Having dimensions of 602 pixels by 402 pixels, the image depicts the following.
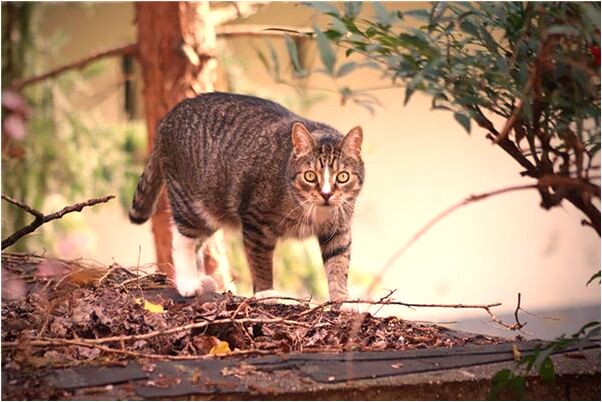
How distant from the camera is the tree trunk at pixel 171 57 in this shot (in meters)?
4.03

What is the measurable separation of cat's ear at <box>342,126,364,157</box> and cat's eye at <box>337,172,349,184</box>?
8cm

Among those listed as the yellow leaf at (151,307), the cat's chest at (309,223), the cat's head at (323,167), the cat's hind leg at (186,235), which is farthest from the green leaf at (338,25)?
the cat's hind leg at (186,235)

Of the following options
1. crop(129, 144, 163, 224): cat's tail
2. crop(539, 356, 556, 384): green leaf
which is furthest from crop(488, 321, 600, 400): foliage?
crop(129, 144, 163, 224): cat's tail

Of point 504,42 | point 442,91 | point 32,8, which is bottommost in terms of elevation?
point 442,91

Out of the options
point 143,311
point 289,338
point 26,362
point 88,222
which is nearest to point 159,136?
point 143,311

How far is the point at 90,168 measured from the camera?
5.09 meters

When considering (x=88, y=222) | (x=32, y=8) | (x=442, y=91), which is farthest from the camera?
(x=88, y=222)

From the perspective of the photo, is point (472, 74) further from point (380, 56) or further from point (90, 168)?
point (90, 168)

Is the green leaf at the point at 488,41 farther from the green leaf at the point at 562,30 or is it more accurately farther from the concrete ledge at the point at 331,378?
the concrete ledge at the point at 331,378

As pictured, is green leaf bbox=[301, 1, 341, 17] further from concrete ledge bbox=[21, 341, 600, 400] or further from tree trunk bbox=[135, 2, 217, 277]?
tree trunk bbox=[135, 2, 217, 277]

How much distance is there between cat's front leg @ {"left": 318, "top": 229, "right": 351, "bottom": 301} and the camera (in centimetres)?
307

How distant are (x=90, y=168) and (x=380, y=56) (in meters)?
3.57

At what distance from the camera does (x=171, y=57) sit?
4055mm

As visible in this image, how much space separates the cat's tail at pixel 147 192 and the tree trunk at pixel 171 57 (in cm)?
61
